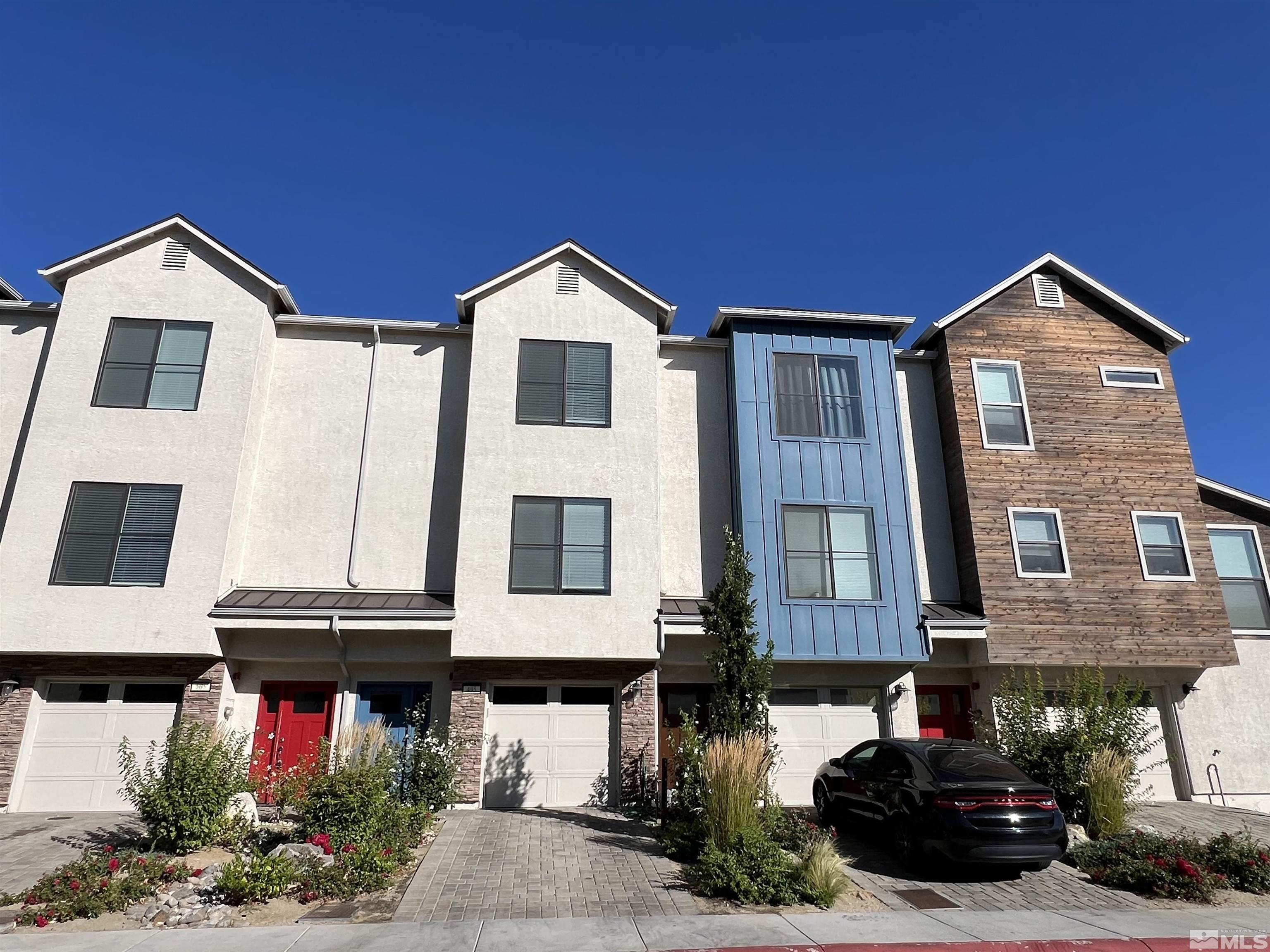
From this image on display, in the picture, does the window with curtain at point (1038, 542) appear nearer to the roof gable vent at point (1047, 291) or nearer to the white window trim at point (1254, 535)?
the white window trim at point (1254, 535)

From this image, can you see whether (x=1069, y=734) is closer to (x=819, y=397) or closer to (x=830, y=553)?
(x=830, y=553)

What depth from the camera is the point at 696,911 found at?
7.97 meters

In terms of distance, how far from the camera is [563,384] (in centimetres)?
1566

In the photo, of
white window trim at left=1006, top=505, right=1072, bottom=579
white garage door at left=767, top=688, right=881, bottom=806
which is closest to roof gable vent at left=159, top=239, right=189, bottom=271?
white garage door at left=767, top=688, right=881, bottom=806

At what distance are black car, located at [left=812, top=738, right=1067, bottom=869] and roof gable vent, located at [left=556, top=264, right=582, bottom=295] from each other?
35.3 feet

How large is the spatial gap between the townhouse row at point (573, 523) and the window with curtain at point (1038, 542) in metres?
0.07

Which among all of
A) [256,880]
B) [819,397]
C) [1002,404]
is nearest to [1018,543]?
[1002,404]

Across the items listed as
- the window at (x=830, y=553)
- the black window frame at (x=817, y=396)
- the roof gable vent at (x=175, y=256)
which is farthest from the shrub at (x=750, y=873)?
the roof gable vent at (x=175, y=256)

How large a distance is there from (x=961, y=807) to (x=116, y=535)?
14.1 m

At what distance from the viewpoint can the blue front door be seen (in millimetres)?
14414

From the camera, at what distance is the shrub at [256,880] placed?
26.0 feet

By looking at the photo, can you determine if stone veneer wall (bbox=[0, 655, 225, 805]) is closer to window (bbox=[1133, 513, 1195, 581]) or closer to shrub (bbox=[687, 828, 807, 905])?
shrub (bbox=[687, 828, 807, 905])

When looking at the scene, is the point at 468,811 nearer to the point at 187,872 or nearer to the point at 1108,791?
the point at 187,872

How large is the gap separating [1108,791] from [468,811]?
33.1ft
